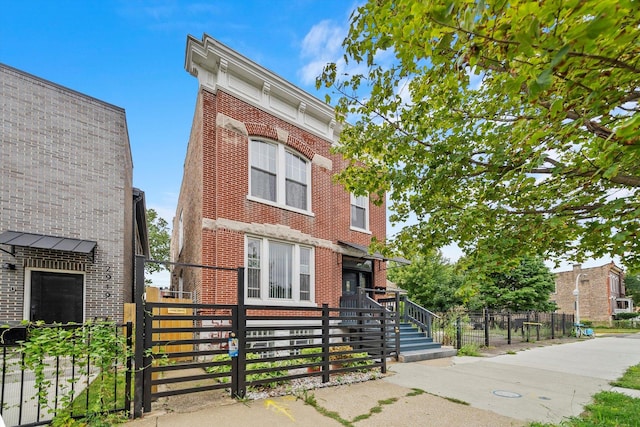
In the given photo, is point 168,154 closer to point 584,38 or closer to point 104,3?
point 104,3

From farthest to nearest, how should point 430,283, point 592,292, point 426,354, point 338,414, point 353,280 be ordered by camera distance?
point 592,292, point 430,283, point 353,280, point 426,354, point 338,414

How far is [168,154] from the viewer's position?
16.2m

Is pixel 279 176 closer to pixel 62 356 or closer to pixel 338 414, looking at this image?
pixel 338 414

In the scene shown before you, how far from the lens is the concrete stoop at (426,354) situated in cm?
959

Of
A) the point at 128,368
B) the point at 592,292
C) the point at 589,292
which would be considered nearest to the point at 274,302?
the point at 128,368

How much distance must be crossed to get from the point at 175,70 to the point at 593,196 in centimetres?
1072

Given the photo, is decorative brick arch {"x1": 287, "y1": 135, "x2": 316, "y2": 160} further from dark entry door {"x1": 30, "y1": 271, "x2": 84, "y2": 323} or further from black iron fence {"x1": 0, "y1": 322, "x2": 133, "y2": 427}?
black iron fence {"x1": 0, "y1": 322, "x2": 133, "y2": 427}

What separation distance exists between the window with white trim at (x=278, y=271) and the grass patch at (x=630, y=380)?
25.5 ft

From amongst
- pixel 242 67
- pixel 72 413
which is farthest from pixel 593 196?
pixel 242 67

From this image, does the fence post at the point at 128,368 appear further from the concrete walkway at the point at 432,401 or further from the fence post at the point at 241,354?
the fence post at the point at 241,354

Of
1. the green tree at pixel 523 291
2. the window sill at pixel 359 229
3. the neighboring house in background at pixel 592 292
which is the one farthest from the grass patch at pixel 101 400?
the neighboring house in background at pixel 592 292

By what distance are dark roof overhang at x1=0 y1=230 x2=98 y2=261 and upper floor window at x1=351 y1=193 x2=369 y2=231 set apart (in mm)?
8554

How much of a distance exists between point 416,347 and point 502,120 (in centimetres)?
786

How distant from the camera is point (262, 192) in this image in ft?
35.0
